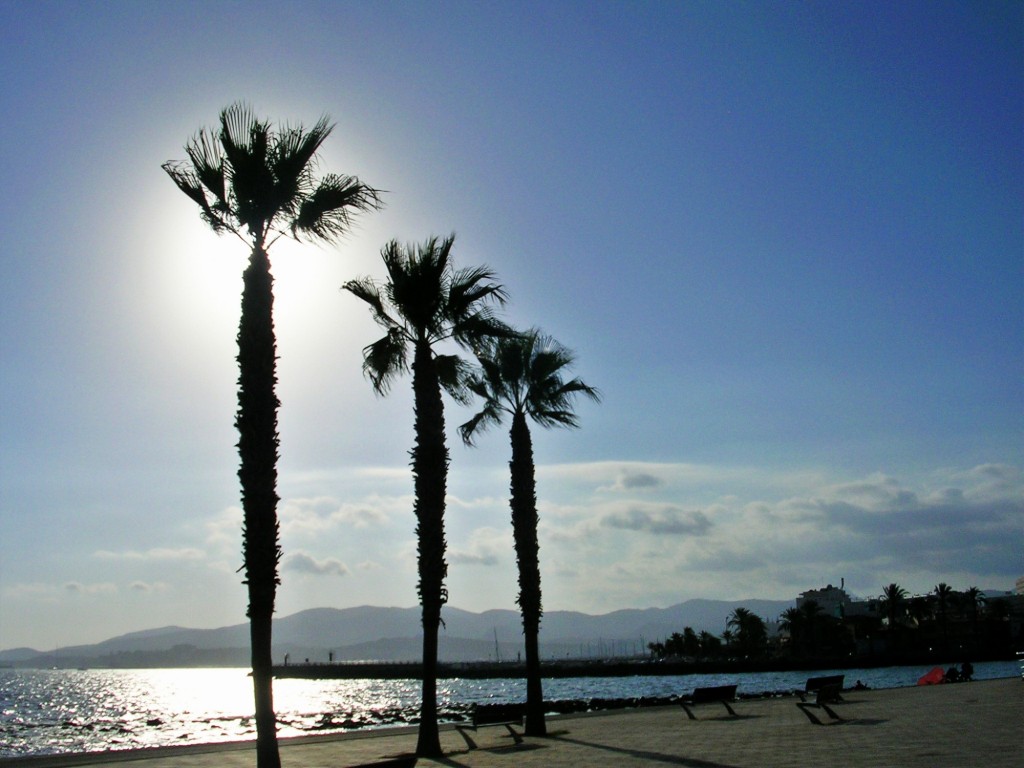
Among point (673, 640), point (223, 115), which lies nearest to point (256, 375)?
point (223, 115)

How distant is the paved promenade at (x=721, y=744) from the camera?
1468 cm

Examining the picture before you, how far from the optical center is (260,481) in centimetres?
1472

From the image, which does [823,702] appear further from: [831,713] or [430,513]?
[430,513]

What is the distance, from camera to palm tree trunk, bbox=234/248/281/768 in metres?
14.2

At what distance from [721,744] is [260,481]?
1045cm

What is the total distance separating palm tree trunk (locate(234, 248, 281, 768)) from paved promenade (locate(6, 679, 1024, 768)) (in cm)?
283

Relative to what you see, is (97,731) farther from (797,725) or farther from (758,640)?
(758,640)

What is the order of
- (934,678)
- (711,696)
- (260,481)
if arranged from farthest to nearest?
(934,678)
(711,696)
(260,481)

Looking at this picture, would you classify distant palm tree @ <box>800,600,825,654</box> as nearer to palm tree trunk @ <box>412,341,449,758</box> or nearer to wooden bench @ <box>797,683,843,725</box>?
wooden bench @ <box>797,683,843,725</box>

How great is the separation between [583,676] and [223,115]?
149 metres

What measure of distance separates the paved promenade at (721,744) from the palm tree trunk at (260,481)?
2.83 metres

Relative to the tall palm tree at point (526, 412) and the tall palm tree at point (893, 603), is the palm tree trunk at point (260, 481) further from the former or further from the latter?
the tall palm tree at point (893, 603)

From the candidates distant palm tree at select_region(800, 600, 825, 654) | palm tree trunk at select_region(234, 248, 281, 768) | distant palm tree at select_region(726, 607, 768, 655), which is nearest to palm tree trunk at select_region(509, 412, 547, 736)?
palm tree trunk at select_region(234, 248, 281, 768)

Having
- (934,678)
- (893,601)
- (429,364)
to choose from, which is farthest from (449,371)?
(893,601)
